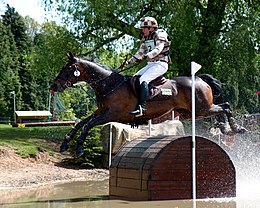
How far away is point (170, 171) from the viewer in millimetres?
8828

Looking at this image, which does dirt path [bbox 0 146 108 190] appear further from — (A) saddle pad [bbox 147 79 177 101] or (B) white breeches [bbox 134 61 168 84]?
(B) white breeches [bbox 134 61 168 84]

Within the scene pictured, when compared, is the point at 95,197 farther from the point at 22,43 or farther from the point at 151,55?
the point at 22,43

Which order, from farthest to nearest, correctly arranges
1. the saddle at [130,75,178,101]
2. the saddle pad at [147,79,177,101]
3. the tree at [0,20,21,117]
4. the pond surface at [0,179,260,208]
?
the tree at [0,20,21,117]
the saddle pad at [147,79,177,101]
the saddle at [130,75,178,101]
the pond surface at [0,179,260,208]

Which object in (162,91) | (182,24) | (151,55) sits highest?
(182,24)

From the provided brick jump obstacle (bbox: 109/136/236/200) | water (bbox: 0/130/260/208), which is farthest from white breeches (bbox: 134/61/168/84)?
water (bbox: 0/130/260/208)

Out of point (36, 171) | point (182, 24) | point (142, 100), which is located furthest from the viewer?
point (182, 24)

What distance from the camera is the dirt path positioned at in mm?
12266

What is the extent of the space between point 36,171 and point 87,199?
5.07 metres

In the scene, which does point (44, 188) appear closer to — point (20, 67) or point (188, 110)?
point (188, 110)

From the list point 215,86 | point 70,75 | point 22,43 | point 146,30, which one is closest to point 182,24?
point 215,86

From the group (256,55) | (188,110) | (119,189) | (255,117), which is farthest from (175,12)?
(119,189)

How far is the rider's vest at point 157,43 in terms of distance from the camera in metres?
9.31

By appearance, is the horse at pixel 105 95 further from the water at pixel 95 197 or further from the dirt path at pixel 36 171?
the dirt path at pixel 36 171

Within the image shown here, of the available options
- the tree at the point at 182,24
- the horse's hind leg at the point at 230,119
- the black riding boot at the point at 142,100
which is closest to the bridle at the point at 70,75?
the black riding boot at the point at 142,100
